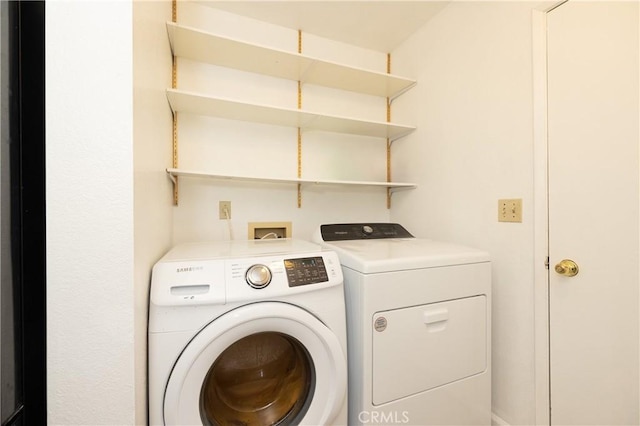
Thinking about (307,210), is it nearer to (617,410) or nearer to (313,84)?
(313,84)

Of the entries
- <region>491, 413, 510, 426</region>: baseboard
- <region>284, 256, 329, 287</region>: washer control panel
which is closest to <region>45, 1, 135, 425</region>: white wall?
Answer: <region>284, 256, 329, 287</region>: washer control panel

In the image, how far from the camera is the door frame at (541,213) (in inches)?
45.2

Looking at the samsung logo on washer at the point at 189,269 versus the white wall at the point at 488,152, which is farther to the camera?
the white wall at the point at 488,152

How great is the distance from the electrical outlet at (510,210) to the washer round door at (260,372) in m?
0.98

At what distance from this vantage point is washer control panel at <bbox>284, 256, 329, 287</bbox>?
0.97 meters

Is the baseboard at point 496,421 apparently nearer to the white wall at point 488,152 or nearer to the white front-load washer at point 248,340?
the white wall at point 488,152

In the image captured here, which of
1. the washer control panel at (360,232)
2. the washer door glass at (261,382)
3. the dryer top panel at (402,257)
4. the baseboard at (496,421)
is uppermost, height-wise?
the washer control panel at (360,232)

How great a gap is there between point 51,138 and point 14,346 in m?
0.51

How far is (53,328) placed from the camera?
0.66 meters

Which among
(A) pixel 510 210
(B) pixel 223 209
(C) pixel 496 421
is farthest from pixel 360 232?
(C) pixel 496 421

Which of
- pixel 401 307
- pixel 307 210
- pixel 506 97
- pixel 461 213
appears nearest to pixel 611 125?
pixel 506 97

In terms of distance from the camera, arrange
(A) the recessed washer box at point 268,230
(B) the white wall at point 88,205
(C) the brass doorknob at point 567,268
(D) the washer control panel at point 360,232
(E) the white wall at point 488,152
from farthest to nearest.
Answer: (A) the recessed washer box at point 268,230 → (D) the washer control panel at point 360,232 → (E) the white wall at point 488,152 → (C) the brass doorknob at point 567,268 → (B) the white wall at point 88,205

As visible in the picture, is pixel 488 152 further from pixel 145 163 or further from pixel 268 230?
pixel 145 163
